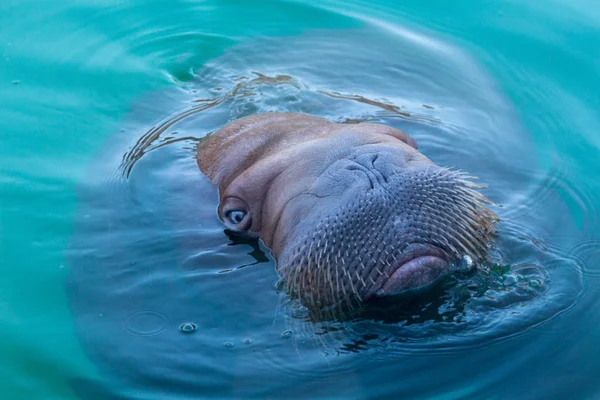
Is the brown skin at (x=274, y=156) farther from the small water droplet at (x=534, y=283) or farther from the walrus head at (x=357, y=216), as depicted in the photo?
the small water droplet at (x=534, y=283)

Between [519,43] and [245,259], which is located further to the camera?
[519,43]

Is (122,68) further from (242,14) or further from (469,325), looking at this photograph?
(469,325)

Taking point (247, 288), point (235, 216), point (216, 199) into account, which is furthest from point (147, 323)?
point (216, 199)

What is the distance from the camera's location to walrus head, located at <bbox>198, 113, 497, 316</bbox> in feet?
15.5

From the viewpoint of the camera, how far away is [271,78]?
9.30 m

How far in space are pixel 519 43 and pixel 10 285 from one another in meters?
7.17

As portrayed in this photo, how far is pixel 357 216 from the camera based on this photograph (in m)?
4.74

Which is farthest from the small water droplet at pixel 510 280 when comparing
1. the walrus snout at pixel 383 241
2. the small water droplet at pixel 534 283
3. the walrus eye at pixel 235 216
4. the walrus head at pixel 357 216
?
the walrus eye at pixel 235 216

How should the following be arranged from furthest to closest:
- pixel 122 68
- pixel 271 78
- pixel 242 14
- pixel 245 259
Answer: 1. pixel 242 14
2. pixel 122 68
3. pixel 271 78
4. pixel 245 259

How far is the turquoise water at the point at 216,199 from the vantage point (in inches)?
197

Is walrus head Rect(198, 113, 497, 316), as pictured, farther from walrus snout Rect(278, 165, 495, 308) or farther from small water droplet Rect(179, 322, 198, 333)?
small water droplet Rect(179, 322, 198, 333)

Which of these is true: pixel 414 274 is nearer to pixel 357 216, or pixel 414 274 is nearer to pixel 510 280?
pixel 357 216

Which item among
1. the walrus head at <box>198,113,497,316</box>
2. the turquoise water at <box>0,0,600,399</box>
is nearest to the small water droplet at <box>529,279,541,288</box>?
the turquoise water at <box>0,0,600,399</box>

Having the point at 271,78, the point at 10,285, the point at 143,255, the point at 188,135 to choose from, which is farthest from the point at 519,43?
the point at 10,285
